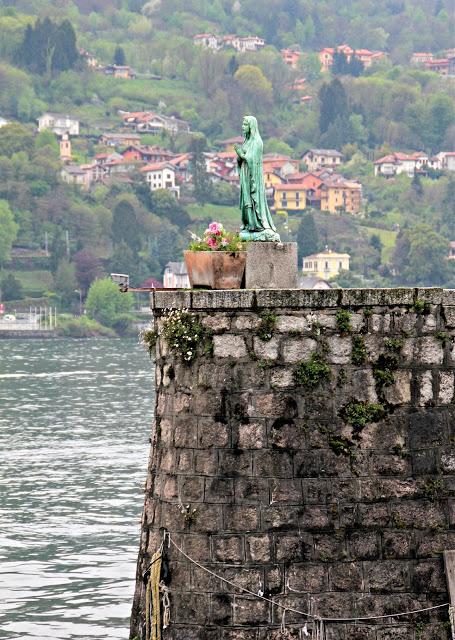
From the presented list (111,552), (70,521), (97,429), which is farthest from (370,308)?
(97,429)

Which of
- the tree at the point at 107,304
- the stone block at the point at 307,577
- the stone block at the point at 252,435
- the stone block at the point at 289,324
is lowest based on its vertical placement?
the stone block at the point at 307,577

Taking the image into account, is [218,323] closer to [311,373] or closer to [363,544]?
[311,373]

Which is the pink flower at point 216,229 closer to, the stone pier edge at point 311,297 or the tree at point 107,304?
the stone pier edge at point 311,297

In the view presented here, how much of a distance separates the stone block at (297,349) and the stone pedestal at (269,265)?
928 millimetres

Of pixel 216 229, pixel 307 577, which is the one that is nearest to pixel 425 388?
pixel 307 577

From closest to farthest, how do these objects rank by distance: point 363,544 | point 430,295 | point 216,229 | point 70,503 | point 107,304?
point 363,544, point 430,295, point 216,229, point 70,503, point 107,304

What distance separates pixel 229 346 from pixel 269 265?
3.42 ft

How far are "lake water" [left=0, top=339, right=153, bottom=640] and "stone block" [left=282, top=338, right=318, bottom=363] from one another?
A: 9640 millimetres

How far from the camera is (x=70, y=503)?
42.4 m

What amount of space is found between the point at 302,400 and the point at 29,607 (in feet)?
44.4

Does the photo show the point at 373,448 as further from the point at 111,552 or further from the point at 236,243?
the point at 111,552

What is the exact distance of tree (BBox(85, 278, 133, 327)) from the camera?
195625 millimetres

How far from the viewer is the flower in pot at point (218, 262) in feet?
Result: 49.5

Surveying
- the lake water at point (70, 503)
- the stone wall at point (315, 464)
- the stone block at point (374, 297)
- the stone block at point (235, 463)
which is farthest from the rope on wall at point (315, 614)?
the lake water at point (70, 503)
